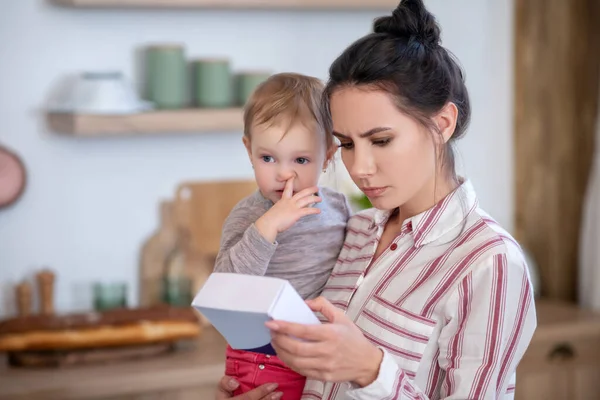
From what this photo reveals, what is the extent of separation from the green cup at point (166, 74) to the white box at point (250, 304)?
6.54ft

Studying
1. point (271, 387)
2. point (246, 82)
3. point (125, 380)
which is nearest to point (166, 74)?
point (246, 82)

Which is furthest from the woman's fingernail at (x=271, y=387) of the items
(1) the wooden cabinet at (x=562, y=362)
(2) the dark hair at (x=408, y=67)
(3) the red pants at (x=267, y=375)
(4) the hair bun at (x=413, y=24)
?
(1) the wooden cabinet at (x=562, y=362)

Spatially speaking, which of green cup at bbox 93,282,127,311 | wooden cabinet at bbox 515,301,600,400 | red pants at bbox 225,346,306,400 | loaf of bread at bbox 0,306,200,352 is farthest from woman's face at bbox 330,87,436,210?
wooden cabinet at bbox 515,301,600,400

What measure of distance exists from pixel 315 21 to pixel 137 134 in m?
0.84

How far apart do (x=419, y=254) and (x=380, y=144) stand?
211mm

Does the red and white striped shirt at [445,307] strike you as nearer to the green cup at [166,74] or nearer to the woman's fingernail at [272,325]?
the woman's fingernail at [272,325]

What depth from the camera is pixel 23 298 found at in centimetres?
319

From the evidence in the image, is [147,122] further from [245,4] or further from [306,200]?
[306,200]

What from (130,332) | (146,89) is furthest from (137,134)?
(130,332)

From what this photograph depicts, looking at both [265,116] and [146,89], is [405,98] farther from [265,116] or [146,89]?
[146,89]

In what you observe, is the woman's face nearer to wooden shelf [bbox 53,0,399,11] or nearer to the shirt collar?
the shirt collar

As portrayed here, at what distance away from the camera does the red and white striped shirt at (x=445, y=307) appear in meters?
1.40

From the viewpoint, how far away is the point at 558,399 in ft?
11.5

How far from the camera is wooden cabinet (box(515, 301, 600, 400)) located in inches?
135
